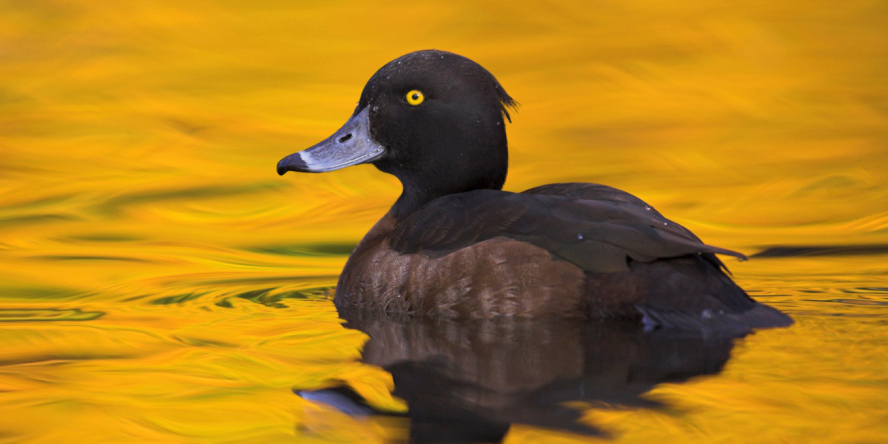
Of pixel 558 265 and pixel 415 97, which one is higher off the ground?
pixel 415 97

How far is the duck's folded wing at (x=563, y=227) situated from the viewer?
443 cm

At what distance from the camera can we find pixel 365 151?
5555 mm

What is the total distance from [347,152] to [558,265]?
153cm

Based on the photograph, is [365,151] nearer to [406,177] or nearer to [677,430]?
[406,177]

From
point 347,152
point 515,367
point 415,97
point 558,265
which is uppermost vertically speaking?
point 415,97

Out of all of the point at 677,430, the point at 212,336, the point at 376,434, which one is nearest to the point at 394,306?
the point at 212,336

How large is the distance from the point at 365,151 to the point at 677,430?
2.78m

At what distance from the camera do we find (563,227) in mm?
4590

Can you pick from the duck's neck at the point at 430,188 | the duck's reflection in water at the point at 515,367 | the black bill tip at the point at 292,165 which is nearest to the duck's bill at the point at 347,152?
the black bill tip at the point at 292,165

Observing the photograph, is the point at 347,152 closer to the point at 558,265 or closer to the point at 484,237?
the point at 484,237

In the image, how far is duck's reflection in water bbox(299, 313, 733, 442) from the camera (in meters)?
3.41

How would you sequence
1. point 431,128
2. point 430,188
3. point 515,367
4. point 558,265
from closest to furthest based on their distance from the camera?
point 515,367 → point 558,265 → point 431,128 → point 430,188

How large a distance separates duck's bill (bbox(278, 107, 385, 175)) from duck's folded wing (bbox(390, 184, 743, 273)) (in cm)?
54

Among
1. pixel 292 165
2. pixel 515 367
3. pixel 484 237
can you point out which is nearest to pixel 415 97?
pixel 292 165
